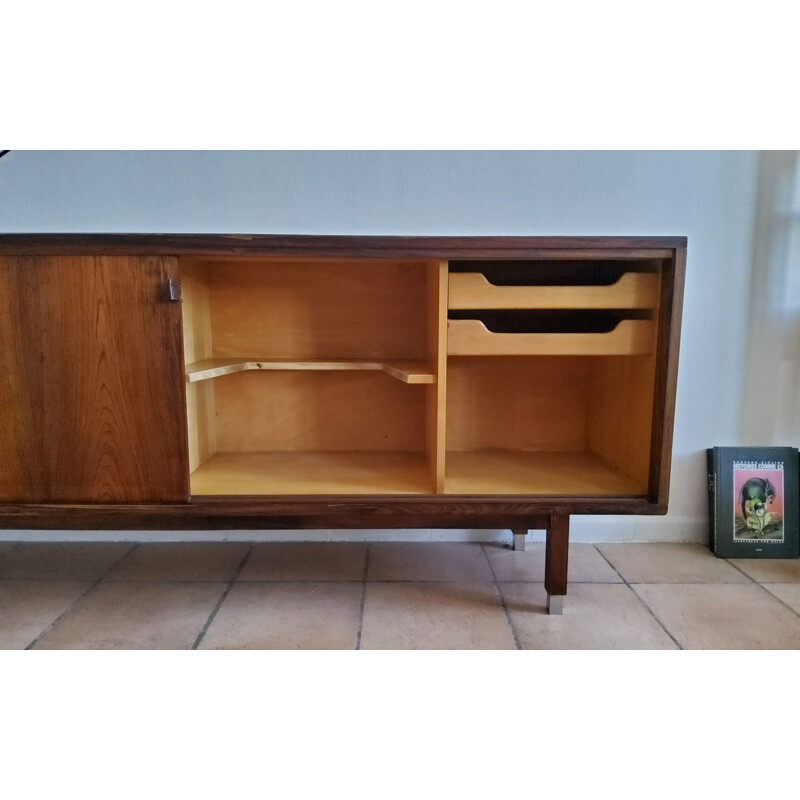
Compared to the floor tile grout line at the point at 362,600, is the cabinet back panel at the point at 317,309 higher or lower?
higher

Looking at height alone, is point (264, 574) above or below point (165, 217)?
below

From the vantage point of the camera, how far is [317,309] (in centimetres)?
171

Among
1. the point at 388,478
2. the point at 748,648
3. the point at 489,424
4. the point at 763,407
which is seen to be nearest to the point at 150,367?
the point at 388,478

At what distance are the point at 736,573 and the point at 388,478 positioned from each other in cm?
107

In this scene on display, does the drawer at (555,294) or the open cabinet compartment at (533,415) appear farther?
the open cabinet compartment at (533,415)

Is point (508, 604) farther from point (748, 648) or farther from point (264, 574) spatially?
point (264, 574)

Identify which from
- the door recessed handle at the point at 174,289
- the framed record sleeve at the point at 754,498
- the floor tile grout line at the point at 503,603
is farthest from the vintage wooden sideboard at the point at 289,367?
the framed record sleeve at the point at 754,498

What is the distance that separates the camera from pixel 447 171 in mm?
1673

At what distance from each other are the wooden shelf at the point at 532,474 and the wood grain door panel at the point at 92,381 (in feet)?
2.29

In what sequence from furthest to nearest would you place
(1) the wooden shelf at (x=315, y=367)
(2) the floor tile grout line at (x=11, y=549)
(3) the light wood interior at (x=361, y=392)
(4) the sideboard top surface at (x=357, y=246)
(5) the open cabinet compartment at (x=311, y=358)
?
(2) the floor tile grout line at (x=11, y=549), (5) the open cabinet compartment at (x=311, y=358), (3) the light wood interior at (x=361, y=392), (1) the wooden shelf at (x=315, y=367), (4) the sideboard top surface at (x=357, y=246)

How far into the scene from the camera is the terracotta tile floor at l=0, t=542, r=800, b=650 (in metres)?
1.32

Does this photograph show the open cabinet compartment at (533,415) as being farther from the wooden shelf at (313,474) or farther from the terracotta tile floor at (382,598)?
the terracotta tile floor at (382,598)

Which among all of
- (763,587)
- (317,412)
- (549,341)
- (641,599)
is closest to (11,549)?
(317,412)

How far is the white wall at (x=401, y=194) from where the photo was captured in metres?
1.67
